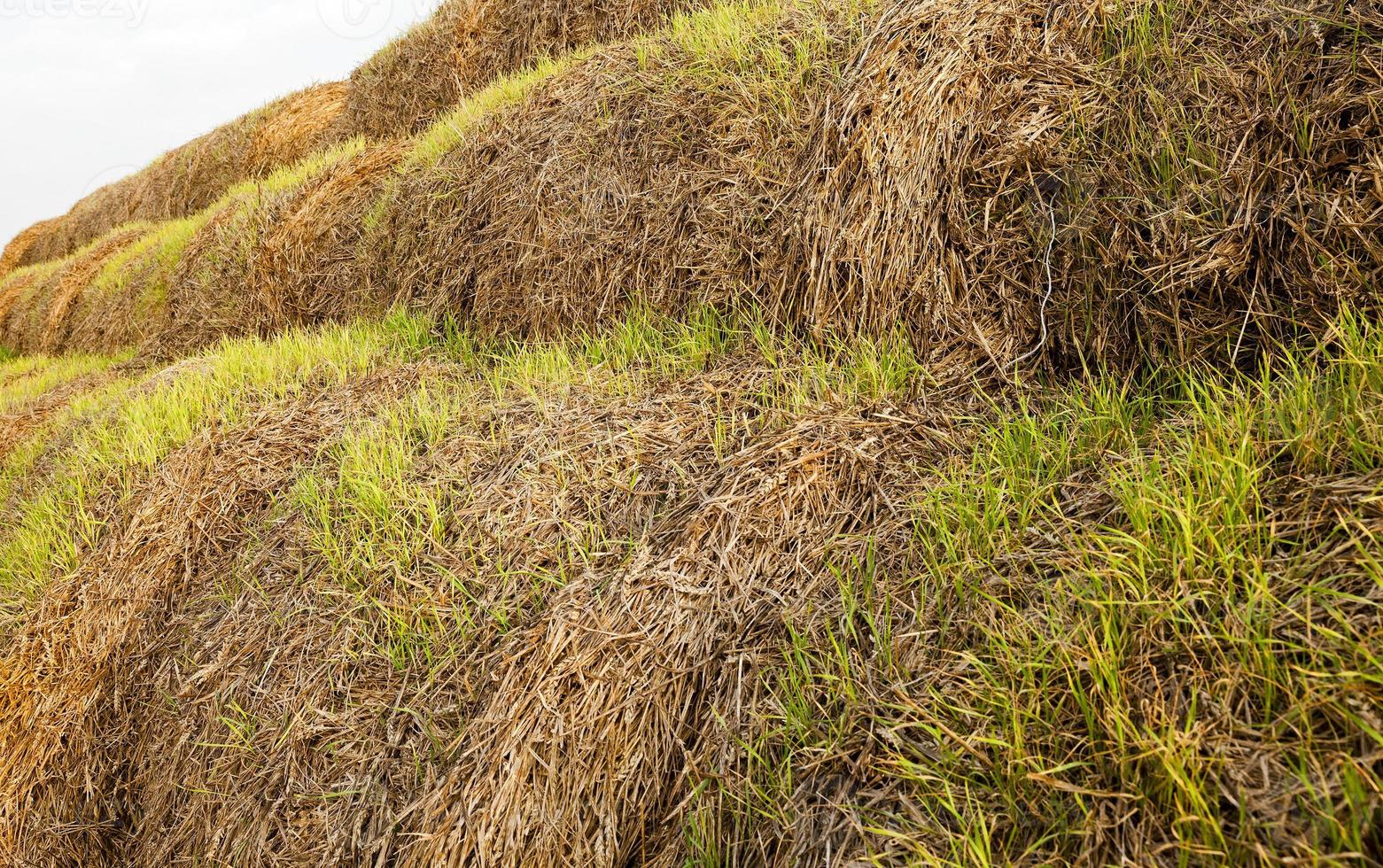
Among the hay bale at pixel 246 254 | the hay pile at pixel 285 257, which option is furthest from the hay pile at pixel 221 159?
the hay pile at pixel 285 257

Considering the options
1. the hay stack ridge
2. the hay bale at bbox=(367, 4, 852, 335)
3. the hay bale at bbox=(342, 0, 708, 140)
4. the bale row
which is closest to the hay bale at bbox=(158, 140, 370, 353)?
the hay bale at bbox=(342, 0, 708, 140)

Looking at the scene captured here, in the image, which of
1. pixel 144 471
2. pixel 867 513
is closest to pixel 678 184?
pixel 867 513

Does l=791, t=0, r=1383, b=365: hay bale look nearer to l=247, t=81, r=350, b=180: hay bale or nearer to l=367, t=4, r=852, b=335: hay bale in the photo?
l=367, t=4, r=852, b=335: hay bale

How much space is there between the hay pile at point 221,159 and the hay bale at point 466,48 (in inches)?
44.5

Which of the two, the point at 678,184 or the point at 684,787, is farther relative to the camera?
the point at 678,184

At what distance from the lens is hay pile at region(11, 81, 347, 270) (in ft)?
30.4

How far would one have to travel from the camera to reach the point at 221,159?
10266 mm

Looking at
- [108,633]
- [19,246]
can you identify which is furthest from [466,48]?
[19,246]

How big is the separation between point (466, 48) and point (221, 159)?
19.6ft

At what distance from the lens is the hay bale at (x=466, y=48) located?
538 cm

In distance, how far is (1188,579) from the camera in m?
1.39

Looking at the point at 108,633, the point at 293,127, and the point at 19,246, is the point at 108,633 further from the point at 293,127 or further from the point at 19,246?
the point at 19,246

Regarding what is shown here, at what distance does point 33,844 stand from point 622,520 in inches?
92.1

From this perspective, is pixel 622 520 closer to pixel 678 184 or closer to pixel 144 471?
pixel 678 184
